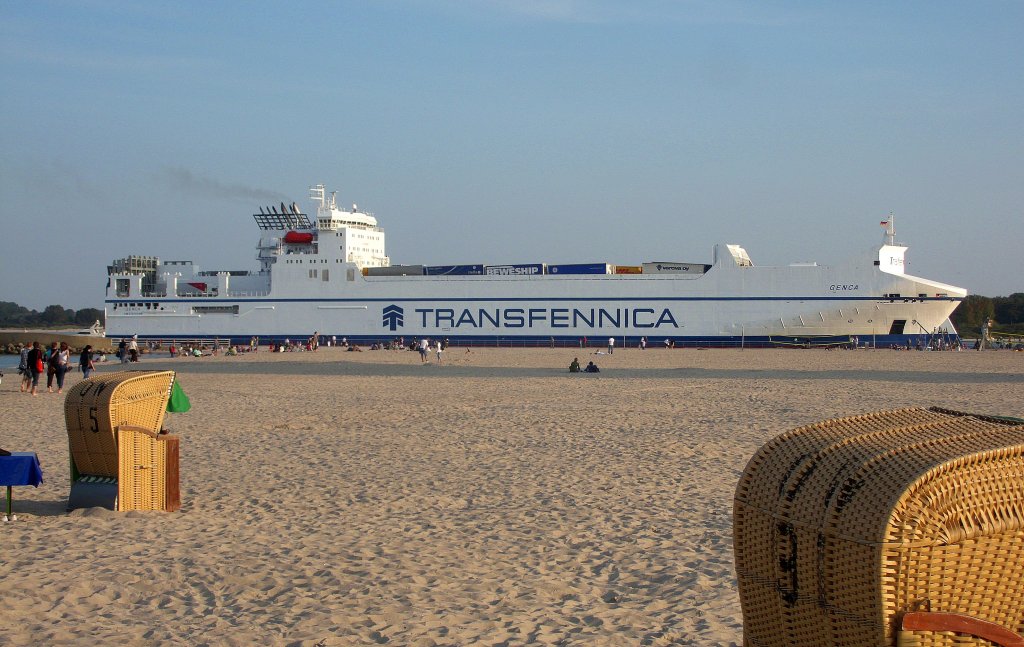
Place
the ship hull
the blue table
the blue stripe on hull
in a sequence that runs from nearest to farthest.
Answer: the blue table → the blue stripe on hull → the ship hull

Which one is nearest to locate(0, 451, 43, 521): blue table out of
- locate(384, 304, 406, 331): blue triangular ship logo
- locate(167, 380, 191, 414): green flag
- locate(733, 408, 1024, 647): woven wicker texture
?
locate(167, 380, 191, 414): green flag

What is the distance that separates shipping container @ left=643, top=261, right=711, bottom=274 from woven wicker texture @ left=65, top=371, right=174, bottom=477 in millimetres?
42541

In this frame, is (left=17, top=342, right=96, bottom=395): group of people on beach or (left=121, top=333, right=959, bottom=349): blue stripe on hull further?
(left=121, top=333, right=959, bottom=349): blue stripe on hull

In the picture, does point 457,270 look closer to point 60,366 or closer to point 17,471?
point 60,366

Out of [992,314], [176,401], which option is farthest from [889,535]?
[992,314]

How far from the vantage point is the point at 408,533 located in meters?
6.64

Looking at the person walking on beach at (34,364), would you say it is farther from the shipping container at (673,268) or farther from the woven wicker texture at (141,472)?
the shipping container at (673,268)

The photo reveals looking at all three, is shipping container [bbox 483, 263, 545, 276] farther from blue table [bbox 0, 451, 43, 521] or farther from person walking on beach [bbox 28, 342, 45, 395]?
blue table [bbox 0, 451, 43, 521]

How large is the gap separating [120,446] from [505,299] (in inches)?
1678

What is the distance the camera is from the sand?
468cm

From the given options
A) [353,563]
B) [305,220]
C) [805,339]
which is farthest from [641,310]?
[353,563]

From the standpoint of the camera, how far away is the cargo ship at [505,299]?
44531 mm

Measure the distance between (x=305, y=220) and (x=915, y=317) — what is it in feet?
116

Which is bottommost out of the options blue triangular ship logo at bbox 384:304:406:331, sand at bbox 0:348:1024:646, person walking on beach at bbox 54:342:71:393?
sand at bbox 0:348:1024:646
